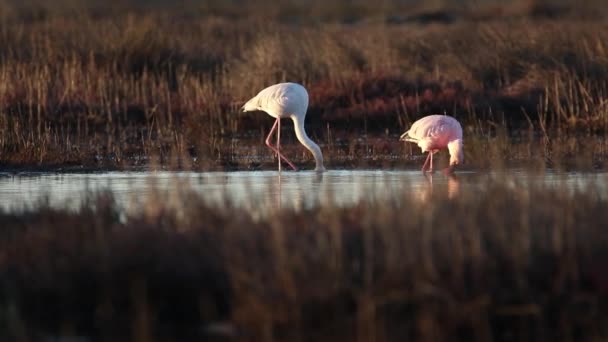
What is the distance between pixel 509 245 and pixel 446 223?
0.48 meters

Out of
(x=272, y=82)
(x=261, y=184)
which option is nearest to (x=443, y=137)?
(x=261, y=184)

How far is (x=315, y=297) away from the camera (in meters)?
5.79

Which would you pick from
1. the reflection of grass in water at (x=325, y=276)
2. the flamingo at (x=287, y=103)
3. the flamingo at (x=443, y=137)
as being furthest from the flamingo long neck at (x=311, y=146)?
the reflection of grass in water at (x=325, y=276)

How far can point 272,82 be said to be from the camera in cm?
2061

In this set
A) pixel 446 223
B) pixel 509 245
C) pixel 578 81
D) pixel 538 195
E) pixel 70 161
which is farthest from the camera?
pixel 578 81

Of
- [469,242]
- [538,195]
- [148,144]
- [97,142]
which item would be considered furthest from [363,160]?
[469,242]

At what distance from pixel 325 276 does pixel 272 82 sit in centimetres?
1482

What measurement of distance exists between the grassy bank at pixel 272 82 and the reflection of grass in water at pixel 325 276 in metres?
7.27

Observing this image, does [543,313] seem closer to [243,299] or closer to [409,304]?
[409,304]

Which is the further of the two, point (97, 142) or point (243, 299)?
point (97, 142)

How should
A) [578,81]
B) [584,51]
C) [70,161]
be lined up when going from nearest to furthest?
1. [70,161]
2. [578,81]
3. [584,51]

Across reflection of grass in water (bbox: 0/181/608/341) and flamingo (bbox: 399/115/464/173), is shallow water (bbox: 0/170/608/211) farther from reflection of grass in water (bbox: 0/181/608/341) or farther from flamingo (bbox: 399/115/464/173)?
reflection of grass in water (bbox: 0/181/608/341)

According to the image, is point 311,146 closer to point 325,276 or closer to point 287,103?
point 287,103

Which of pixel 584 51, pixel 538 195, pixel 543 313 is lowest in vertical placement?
pixel 543 313
